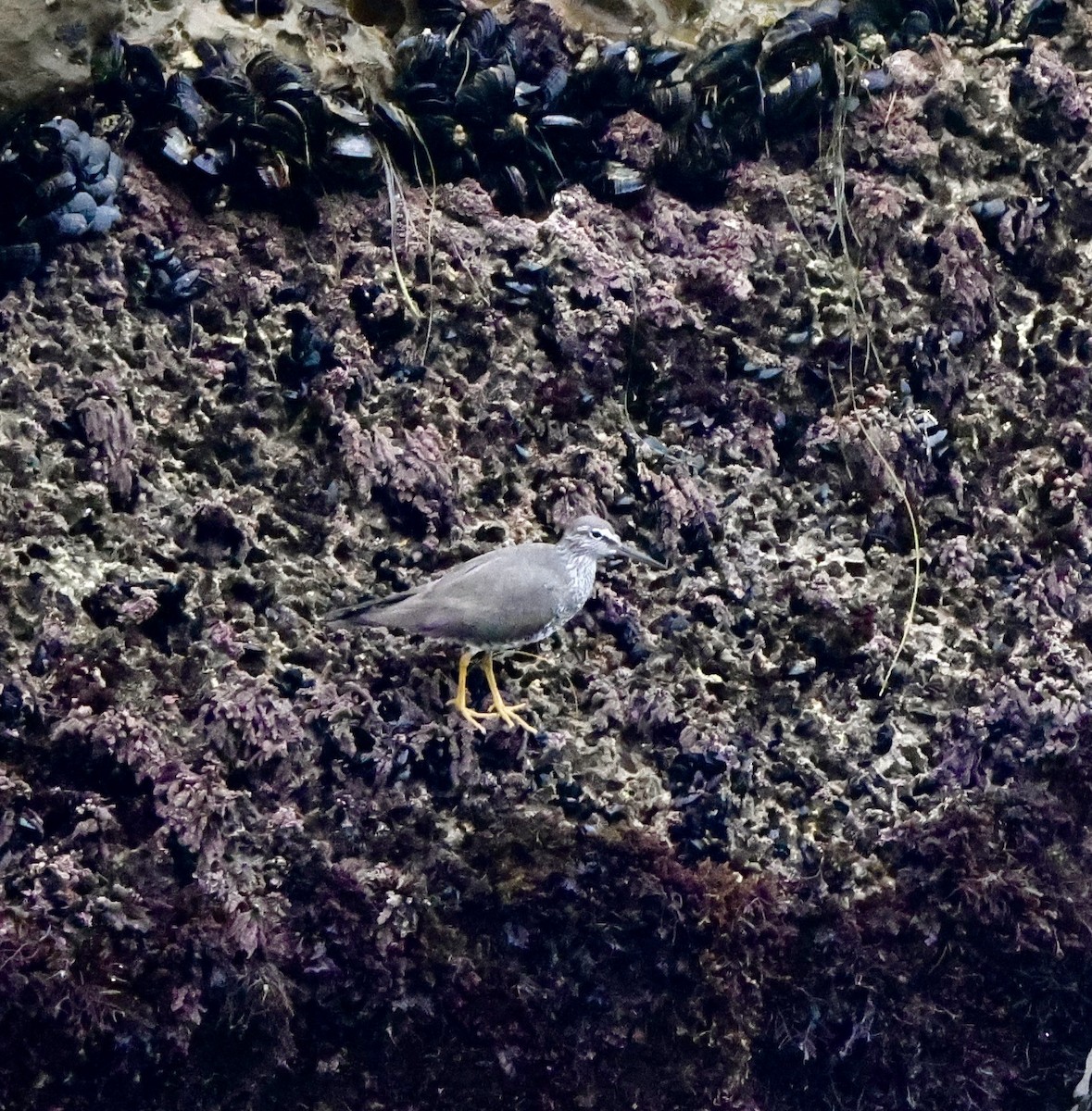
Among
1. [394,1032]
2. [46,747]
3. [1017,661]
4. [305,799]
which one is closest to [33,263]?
[46,747]

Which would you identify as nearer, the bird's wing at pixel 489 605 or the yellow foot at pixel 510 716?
the bird's wing at pixel 489 605

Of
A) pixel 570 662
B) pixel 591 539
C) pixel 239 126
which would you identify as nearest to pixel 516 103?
pixel 239 126

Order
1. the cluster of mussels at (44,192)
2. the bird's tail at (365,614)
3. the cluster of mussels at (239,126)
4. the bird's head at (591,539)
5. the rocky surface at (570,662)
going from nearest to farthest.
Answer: the rocky surface at (570,662)
the bird's tail at (365,614)
the cluster of mussels at (44,192)
the bird's head at (591,539)
the cluster of mussels at (239,126)

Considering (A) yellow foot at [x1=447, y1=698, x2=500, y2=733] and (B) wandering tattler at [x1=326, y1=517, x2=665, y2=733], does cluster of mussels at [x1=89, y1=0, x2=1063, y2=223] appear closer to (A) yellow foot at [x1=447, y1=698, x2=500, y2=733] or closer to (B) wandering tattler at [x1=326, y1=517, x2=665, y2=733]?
(B) wandering tattler at [x1=326, y1=517, x2=665, y2=733]

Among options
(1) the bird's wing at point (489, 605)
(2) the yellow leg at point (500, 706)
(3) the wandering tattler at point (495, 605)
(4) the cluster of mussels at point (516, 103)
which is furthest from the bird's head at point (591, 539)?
(4) the cluster of mussels at point (516, 103)

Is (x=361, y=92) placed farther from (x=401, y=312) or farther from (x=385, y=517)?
(x=385, y=517)

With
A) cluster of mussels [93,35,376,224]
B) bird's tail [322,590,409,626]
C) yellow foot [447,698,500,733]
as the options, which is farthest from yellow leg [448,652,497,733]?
cluster of mussels [93,35,376,224]

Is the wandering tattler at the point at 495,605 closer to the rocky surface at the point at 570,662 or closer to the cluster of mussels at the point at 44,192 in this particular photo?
the rocky surface at the point at 570,662

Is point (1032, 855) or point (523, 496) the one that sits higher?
point (523, 496)
